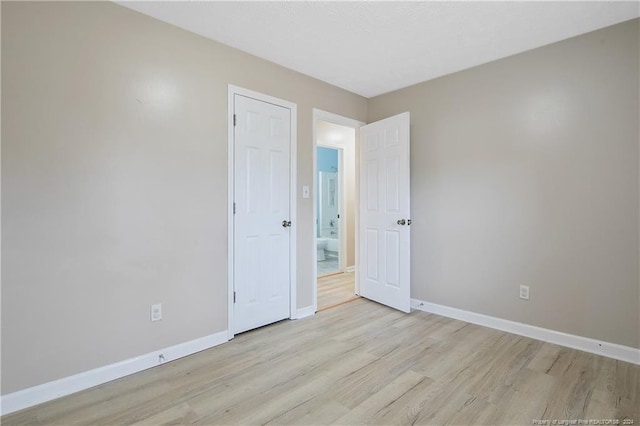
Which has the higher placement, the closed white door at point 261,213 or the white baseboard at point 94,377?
the closed white door at point 261,213

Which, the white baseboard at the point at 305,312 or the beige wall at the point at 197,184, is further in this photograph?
the white baseboard at the point at 305,312

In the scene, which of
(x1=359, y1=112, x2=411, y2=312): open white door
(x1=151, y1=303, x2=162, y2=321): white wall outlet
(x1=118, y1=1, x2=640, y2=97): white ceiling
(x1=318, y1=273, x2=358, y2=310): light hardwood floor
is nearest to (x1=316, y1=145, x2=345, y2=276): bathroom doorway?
(x1=318, y1=273, x2=358, y2=310): light hardwood floor

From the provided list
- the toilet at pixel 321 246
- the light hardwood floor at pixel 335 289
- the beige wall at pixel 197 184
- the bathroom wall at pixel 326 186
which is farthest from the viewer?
the bathroom wall at pixel 326 186

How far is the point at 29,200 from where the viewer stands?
1789 millimetres

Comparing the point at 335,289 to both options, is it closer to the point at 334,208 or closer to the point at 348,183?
the point at 348,183

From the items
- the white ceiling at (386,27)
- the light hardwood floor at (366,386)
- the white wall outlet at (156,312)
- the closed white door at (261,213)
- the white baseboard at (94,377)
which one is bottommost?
the light hardwood floor at (366,386)

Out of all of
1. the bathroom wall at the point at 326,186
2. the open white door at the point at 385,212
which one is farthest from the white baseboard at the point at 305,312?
the bathroom wall at the point at 326,186

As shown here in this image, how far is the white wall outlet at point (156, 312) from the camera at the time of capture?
225 centimetres

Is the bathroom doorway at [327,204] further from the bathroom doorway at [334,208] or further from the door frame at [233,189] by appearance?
the door frame at [233,189]

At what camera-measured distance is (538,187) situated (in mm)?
2678

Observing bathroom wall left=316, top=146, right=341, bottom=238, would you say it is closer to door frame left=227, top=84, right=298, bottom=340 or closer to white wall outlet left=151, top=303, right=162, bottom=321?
door frame left=227, top=84, right=298, bottom=340

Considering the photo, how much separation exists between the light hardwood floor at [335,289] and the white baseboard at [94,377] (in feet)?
4.78

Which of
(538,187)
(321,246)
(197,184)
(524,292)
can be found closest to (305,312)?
(197,184)

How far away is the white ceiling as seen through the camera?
6.95 feet
